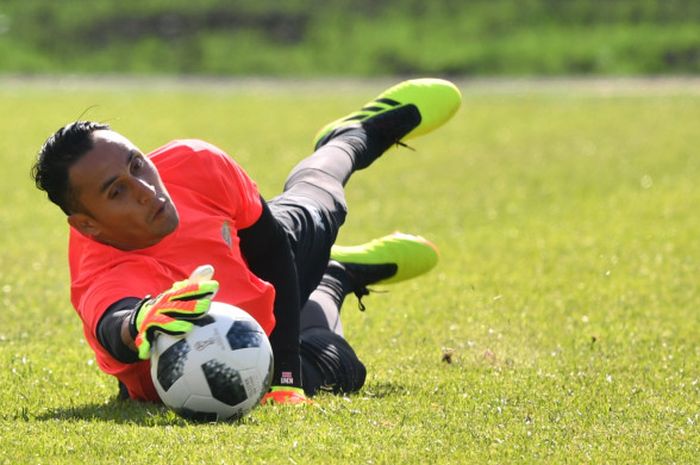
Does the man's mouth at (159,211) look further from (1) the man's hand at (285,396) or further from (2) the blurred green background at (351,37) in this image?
(2) the blurred green background at (351,37)

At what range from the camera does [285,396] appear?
6.75m

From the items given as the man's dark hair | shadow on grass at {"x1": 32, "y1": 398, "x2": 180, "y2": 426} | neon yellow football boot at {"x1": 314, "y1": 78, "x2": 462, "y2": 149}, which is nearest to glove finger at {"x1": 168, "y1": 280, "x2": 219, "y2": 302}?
shadow on grass at {"x1": 32, "y1": 398, "x2": 180, "y2": 426}

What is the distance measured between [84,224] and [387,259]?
3116 mm

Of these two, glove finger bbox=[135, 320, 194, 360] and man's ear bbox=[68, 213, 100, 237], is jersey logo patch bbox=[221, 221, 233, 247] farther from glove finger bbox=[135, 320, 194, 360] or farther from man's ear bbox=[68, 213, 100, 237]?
glove finger bbox=[135, 320, 194, 360]

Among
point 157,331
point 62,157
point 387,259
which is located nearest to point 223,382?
point 157,331

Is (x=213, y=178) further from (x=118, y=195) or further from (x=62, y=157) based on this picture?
(x=62, y=157)

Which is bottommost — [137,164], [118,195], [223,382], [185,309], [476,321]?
[476,321]

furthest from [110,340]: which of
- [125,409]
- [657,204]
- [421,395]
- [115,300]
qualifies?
[657,204]

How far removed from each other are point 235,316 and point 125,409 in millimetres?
942

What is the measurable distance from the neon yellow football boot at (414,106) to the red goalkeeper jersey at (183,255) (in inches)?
85.9

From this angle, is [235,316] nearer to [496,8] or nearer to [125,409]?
[125,409]

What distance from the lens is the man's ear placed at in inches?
249

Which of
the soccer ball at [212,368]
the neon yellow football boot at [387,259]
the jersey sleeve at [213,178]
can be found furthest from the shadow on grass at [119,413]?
the neon yellow football boot at [387,259]

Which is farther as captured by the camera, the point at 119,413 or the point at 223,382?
the point at 119,413
